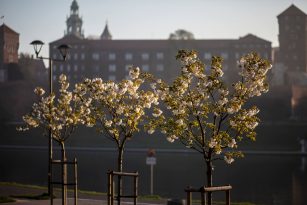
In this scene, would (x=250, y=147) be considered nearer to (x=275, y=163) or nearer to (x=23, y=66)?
(x=275, y=163)

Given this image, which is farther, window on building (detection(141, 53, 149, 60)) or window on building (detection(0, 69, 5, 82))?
window on building (detection(141, 53, 149, 60))

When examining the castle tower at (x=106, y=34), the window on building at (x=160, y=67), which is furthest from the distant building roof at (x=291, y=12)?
the castle tower at (x=106, y=34)

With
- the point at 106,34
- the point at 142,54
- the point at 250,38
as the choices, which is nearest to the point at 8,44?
the point at 142,54

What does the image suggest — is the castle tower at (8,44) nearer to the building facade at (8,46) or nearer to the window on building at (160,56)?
the building facade at (8,46)

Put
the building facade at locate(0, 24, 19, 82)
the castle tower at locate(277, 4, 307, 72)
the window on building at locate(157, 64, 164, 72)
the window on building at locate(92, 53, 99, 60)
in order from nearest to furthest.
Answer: the window on building at locate(157, 64, 164, 72) < the window on building at locate(92, 53, 99, 60) < the castle tower at locate(277, 4, 307, 72) < the building facade at locate(0, 24, 19, 82)

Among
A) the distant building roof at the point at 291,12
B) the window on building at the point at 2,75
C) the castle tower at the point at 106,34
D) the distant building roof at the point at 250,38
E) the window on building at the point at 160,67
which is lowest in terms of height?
the window on building at the point at 2,75

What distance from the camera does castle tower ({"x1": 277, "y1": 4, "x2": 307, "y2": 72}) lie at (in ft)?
411

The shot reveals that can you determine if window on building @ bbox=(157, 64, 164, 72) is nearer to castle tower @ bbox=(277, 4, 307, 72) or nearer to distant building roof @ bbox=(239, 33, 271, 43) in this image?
distant building roof @ bbox=(239, 33, 271, 43)

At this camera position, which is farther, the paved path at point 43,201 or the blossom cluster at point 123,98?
the paved path at point 43,201

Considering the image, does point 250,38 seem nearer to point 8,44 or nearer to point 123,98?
point 8,44

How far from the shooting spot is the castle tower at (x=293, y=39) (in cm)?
12538

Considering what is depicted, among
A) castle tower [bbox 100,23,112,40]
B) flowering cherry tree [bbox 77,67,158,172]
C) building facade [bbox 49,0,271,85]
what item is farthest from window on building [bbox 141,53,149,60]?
flowering cherry tree [bbox 77,67,158,172]

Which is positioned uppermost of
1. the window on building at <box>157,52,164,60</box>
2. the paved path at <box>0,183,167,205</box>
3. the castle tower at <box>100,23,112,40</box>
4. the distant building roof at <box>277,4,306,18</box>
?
the castle tower at <box>100,23,112,40</box>

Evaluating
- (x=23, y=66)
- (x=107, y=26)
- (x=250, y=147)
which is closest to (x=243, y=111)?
(x=250, y=147)
